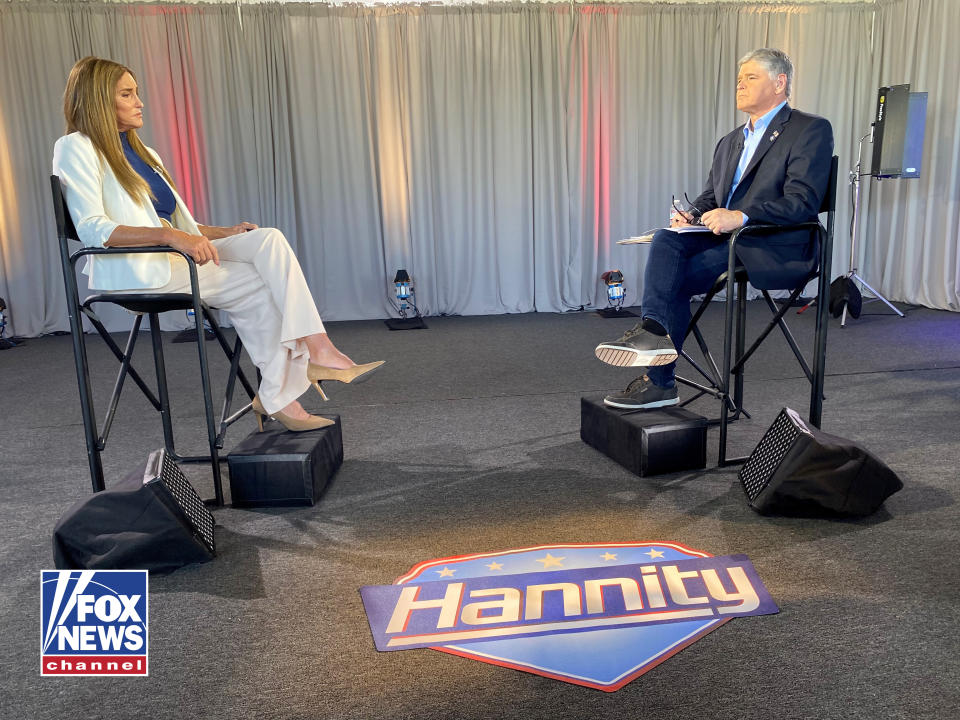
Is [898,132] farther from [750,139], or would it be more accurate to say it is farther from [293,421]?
[293,421]

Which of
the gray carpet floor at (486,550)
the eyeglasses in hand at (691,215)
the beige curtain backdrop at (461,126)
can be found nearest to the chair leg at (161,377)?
the gray carpet floor at (486,550)

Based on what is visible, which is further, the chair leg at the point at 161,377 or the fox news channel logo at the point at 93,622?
the chair leg at the point at 161,377

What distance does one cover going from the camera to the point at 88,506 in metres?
1.77

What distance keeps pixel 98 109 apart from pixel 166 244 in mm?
450

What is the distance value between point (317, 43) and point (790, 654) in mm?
5460

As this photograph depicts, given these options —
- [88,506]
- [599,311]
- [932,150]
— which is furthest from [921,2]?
[88,506]

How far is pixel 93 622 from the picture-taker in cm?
154

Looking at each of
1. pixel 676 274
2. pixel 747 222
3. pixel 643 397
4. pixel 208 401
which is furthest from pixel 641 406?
pixel 208 401

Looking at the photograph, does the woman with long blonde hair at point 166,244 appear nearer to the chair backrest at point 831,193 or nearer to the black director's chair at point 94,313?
the black director's chair at point 94,313

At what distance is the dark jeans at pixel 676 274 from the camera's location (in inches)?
98.5

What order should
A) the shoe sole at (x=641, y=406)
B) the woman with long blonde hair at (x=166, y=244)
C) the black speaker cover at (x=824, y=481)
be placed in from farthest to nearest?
the shoe sole at (x=641, y=406) → the woman with long blonde hair at (x=166, y=244) → the black speaker cover at (x=824, y=481)

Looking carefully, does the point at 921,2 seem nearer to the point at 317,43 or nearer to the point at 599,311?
the point at 599,311

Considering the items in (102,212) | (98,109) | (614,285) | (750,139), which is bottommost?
(614,285)

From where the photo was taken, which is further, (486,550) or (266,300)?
(266,300)
